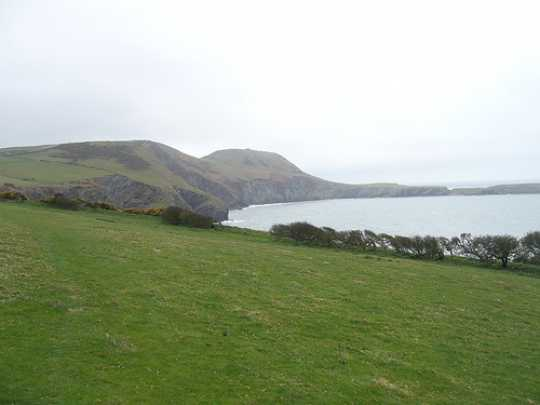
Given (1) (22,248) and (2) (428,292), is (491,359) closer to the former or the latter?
(2) (428,292)

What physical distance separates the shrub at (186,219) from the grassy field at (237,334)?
3055 centimetres

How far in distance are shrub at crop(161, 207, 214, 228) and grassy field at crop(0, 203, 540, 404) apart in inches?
1203

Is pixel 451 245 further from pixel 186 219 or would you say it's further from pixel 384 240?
pixel 186 219

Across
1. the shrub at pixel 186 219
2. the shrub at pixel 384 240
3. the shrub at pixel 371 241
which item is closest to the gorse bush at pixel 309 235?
the shrub at pixel 371 241

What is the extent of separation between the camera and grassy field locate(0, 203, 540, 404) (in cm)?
1099

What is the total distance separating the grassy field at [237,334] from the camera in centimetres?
1099

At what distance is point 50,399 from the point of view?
30.7 feet

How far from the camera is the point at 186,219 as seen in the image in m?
59.9

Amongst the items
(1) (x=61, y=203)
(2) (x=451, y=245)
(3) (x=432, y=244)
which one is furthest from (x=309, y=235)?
(1) (x=61, y=203)

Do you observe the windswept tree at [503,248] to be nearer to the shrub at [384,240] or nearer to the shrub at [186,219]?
the shrub at [384,240]

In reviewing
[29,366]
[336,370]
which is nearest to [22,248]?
[29,366]

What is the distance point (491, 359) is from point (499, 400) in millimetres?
3704

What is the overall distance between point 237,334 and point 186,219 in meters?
46.5

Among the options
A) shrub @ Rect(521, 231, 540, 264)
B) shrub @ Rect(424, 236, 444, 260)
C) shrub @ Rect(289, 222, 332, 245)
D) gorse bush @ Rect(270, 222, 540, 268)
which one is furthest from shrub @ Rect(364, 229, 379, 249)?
shrub @ Rect(521, 231, 540, 264)
